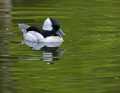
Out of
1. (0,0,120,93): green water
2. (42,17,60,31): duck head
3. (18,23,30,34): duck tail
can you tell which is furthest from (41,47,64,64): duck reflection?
(18,23,30,34): duck tail

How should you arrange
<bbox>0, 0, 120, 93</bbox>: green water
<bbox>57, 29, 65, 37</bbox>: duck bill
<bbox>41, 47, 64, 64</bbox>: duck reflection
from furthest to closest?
1. <bbox>57, 29, 65, 37</bbox>: duck bill
2. <bbox>41, 47, 64, 64</bbox>: duck reflection
3. <bbox>0, 0, 120, 93</bbox>: green water

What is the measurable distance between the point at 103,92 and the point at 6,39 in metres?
1.52

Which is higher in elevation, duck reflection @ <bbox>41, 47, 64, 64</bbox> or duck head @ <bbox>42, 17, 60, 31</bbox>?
duck head @ <bbox>42, 17, 60, 31</bbox>

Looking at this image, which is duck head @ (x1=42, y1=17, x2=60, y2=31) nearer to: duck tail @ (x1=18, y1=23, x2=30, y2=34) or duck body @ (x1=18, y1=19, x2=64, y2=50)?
duck body @ (x1=18, y1=19, x2=64, y2=50)

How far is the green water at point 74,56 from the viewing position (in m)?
3.93

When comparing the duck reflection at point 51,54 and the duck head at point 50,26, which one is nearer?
the duck reflection at point 51,54

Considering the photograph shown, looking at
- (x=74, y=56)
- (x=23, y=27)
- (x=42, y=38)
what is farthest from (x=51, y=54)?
(x=23, y=27)

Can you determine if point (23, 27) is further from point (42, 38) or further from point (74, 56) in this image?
point (74, 56)

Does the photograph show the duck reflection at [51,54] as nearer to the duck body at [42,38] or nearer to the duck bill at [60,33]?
the duck body at [42,38]

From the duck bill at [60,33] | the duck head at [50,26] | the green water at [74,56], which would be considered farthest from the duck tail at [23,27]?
the duck bill at [60,33]

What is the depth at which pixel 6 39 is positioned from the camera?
504cm

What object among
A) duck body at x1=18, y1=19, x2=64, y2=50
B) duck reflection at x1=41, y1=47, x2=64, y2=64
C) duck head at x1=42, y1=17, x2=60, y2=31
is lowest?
duck reflection at x1=41, y1=47, x2=64, y2=64

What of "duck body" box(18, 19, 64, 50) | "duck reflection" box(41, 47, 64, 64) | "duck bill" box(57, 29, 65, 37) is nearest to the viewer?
"duck reflection" box(41, 47, 64, 64)

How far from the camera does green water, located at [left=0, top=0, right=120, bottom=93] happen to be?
3934 millimetres
